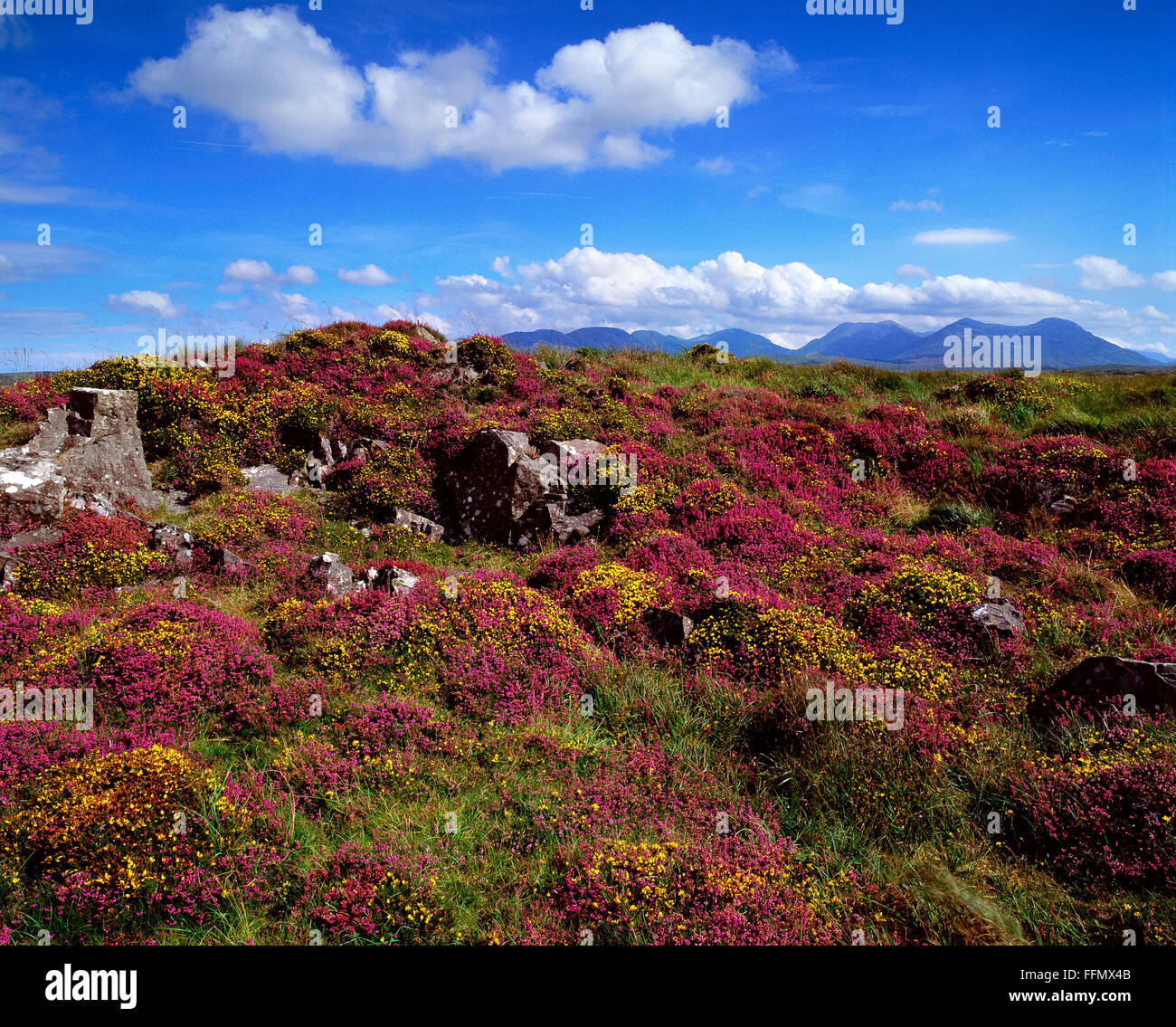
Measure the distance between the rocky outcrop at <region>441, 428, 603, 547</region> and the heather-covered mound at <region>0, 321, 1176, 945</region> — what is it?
3.2 inches

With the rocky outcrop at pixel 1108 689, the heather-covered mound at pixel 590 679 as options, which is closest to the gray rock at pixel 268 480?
the heather-covered mound at pixel 590 679

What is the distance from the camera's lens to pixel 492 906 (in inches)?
188

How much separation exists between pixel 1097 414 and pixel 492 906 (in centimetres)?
1868

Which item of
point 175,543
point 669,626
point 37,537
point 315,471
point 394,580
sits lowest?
point 669,626

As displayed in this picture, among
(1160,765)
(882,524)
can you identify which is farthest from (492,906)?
(882,524)

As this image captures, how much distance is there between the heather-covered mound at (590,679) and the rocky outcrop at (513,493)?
0.08m

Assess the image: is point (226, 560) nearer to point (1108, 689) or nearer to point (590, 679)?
point (590, 679)

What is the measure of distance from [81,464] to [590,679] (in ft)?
38.2

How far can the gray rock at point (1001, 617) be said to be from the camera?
841 cm

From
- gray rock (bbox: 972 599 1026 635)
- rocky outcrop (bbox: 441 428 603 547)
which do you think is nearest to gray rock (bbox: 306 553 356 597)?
rocky outcrop (bbox: 441 428 603 547)

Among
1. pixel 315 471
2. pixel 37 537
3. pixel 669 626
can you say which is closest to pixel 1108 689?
pixel 669 626

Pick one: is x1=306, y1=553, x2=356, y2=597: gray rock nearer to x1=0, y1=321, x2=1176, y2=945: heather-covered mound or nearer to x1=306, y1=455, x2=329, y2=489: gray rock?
x1=0, y1=321, x2=1176, y2=945: heather-covered mound

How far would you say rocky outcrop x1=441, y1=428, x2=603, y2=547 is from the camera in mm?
12734

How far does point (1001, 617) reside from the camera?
8.55 metres
